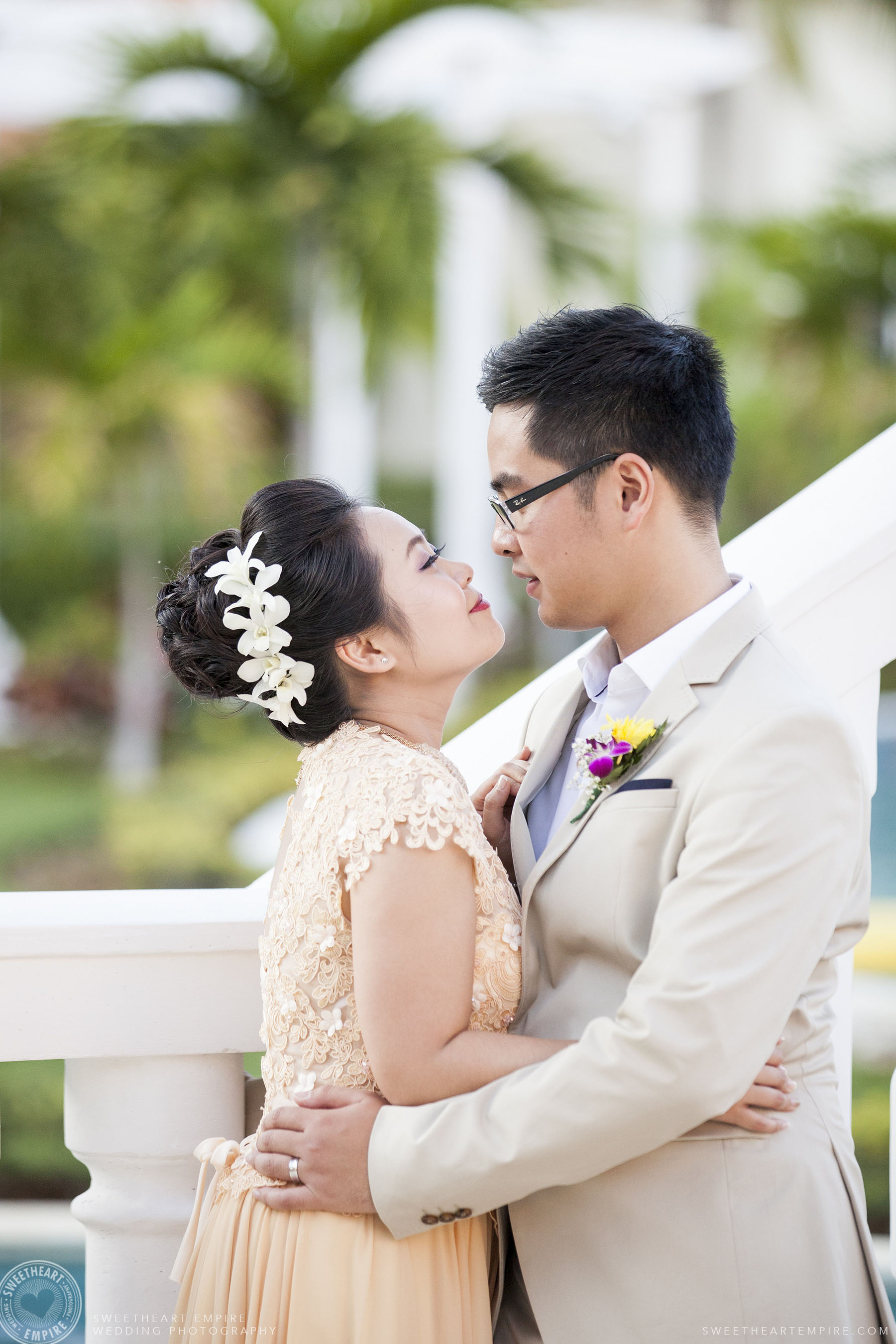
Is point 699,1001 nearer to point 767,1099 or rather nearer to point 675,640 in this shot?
point 767,1099

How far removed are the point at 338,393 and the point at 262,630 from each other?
12.7 m

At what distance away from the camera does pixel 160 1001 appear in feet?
6.52

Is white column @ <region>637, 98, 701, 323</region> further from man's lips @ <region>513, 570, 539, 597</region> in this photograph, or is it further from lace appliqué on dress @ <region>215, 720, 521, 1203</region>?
lace appliqué on dress @ <region>215, 720, 521, 1203</region>

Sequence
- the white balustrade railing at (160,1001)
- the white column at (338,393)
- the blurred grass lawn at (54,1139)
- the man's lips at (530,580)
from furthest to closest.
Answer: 1. the white column at (338,393)
2. the blurred grass lawn at (54,1139)
3. the man's lips at (530,580)
4. the white balustrade railing at (160,1001)

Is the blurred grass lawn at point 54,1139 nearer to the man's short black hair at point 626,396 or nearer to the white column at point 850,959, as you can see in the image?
the white column at point 850,959

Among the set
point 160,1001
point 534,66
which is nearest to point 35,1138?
A: point 160,1001

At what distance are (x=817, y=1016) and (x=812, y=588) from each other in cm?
66

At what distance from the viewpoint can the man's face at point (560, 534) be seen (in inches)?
83.5

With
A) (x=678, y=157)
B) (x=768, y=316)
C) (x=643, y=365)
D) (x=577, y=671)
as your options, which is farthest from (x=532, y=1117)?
(x=678, y=157)

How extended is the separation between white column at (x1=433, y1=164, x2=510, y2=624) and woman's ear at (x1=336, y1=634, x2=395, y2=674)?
11.5 meters

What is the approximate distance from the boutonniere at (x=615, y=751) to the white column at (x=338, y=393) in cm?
1126

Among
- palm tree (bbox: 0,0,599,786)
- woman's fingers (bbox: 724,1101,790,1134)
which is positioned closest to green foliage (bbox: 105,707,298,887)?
palm tree (bbox: 0,0,599,786)

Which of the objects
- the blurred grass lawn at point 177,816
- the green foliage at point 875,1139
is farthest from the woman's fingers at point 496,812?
the blurred grass lawn at point 177,816

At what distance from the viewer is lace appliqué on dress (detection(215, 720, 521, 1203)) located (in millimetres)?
1859
